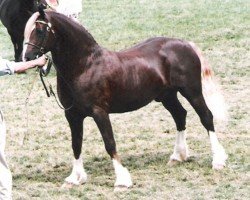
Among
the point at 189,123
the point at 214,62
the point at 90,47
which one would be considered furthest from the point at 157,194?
the point at 214,62

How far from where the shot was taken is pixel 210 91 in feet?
24.0

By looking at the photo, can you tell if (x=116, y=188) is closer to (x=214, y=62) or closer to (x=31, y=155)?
(x=31, y=155)

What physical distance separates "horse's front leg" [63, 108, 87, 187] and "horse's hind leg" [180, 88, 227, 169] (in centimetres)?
117

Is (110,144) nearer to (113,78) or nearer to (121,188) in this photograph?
(121,188)

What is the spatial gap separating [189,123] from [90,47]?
263 cm

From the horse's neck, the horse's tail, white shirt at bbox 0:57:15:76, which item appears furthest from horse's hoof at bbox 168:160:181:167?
white shirt at bbox 0:57:15:76

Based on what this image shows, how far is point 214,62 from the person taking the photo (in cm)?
1245

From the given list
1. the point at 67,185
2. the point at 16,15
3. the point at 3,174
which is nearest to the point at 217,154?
the point at 67,185

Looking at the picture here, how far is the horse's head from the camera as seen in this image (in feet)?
20.4

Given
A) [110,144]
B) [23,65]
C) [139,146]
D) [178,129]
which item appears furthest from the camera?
[139,146]

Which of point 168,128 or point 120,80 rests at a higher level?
point 120,80

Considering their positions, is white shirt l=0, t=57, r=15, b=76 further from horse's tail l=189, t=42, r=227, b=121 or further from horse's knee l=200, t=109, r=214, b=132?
horse's knee l=200, t=109, r=214, b=132

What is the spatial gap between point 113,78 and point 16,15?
202 inches

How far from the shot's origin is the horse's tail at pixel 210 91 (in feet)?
23.7
